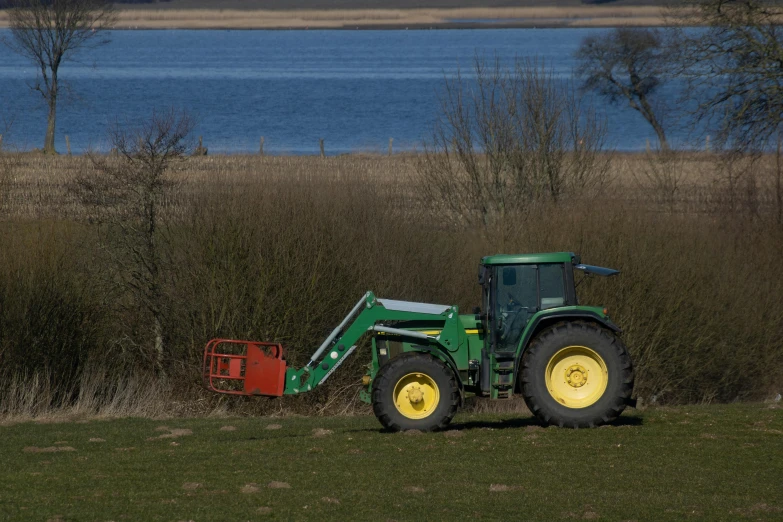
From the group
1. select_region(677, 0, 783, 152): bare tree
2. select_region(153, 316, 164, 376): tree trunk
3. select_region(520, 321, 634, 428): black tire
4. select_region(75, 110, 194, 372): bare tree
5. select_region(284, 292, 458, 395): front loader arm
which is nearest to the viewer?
select_region(520, 321, 634, 428): black tire

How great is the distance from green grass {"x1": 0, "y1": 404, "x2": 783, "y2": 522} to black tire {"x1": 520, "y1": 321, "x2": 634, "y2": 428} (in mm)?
234

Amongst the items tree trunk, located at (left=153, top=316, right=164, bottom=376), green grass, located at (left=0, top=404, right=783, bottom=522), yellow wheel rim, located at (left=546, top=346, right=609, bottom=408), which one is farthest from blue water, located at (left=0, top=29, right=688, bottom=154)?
yellow wheel rim, located at (left=546, top=346, right=609, bottom=408)

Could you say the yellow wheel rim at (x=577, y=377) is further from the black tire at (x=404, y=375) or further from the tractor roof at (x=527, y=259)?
the black tire at (x=404, y=375)

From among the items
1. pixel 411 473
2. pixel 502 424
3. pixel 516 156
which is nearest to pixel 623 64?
pixel 516 156

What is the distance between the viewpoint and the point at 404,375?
12.1 m

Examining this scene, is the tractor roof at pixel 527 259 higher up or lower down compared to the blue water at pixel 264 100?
lower down

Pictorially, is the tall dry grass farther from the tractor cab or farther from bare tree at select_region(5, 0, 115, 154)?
bare tree at select_region(5, 0, 115, 154)

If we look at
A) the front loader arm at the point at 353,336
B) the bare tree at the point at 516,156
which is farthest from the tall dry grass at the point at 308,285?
the front loader arm at the point at 353,336

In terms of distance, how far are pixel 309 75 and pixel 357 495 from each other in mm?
132138

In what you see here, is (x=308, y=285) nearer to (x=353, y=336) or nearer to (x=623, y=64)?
(x=353, y=336)

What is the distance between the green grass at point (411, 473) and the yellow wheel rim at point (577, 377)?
0.41 meters

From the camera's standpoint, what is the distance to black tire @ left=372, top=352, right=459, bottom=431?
12.1 metres

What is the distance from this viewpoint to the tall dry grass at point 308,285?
2039cm

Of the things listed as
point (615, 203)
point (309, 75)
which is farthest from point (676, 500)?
point (309, 75)
